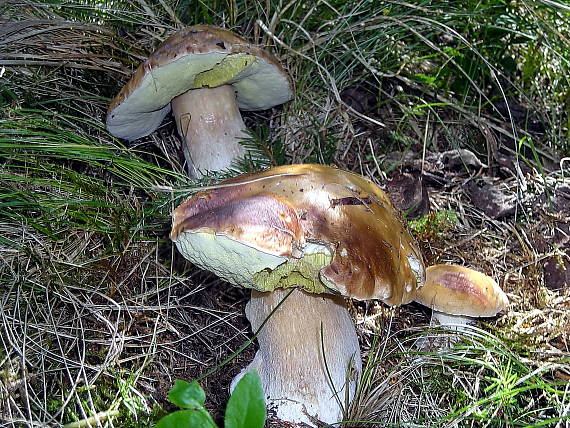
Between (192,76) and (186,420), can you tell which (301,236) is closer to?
(186,420)

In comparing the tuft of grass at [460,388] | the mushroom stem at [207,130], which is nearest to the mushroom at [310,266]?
the tuft of grass at [460,388]

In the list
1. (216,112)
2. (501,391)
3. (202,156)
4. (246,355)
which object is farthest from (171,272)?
(501,391)

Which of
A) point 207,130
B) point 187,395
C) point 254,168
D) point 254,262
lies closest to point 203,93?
point 207,130

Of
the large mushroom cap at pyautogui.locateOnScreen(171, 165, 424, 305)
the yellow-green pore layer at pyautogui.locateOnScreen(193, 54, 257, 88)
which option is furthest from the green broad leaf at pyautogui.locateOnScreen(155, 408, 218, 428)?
the yellow-green pore layer at pyautogui.locateOnScreen(193, 54, 257, 88)

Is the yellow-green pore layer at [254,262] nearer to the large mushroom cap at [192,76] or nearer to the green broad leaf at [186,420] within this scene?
the green broad leaf at [186,420]

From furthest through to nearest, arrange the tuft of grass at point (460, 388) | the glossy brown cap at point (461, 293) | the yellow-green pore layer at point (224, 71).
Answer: the yellow-green pore layer at point (224, 71) → the glossy brown cap at point (461, 293) → the tuft of grass at point (460, 388)

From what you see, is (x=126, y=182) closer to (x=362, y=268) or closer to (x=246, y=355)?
(x=246, y=355)
